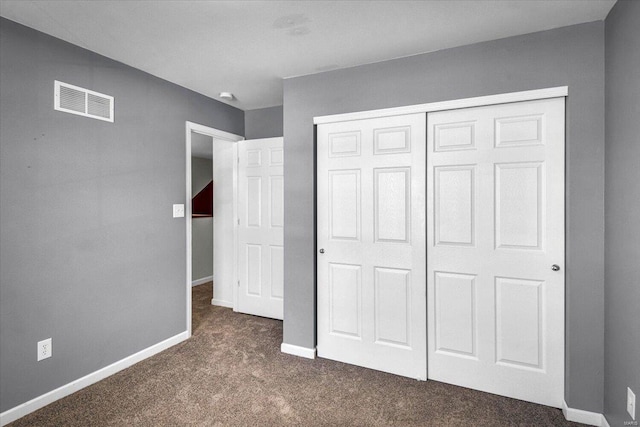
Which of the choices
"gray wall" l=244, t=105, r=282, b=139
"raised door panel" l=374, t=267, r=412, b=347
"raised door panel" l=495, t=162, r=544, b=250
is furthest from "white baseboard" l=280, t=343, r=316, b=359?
"gray wall" l=244, t=105, r=282, b=139

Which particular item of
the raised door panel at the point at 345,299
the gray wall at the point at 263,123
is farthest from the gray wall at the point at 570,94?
the gray wall at the point at 263,123

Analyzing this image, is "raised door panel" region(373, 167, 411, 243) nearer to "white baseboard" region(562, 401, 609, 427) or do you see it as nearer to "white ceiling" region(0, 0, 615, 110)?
"white ceiling" region(0, 0, 615, 110)

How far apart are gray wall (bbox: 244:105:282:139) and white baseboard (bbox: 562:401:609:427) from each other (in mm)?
3511

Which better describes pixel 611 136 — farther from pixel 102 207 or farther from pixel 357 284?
pixel 102 207

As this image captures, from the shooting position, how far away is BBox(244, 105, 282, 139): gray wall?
388 centimetres

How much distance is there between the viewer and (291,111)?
2.90 metres

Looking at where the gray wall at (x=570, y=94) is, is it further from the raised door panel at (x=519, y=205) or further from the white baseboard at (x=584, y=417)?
the raised door panel at (x=519, y=205)

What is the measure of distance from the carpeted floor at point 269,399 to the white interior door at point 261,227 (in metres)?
1.00

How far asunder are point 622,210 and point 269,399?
2393 millimetres

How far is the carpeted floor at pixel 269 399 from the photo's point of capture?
6.55 feet

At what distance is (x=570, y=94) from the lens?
204cm

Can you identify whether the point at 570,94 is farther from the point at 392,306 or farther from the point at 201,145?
the point at 201,145

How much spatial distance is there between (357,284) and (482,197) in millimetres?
1170

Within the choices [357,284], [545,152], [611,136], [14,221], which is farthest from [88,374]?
[611,136]
